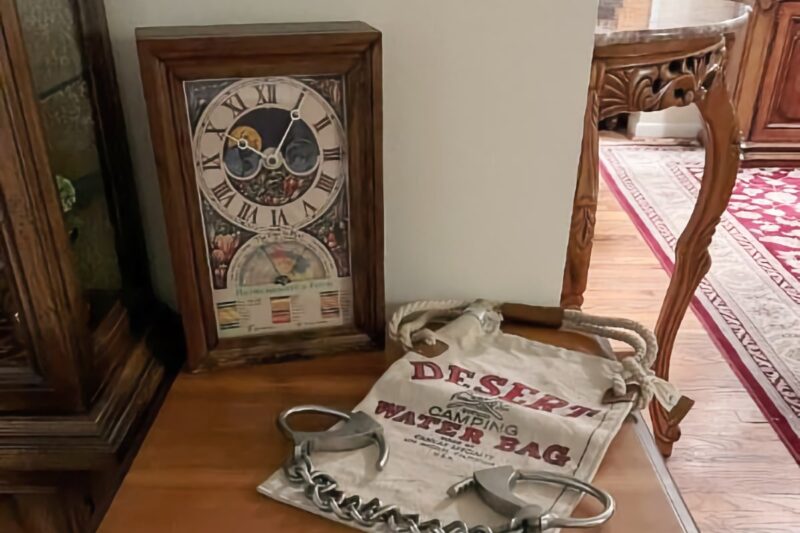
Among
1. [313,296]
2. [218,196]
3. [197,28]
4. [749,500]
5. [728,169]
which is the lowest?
[749,500]

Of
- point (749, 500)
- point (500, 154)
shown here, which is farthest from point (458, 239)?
point (749, 500)

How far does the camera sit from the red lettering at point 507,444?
64 centimetres

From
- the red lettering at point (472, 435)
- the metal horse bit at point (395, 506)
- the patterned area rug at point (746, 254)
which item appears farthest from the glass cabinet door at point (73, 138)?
the patterned area rug at point (746, 254)

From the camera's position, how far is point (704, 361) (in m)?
1.86

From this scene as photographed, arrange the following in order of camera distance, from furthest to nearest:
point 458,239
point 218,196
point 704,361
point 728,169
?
point 704,361
point 728,169
point 458,239
point 218,196

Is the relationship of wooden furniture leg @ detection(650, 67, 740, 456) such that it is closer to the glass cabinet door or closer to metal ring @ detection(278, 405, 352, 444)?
metal ring @ detection(278, 405, 352, 444)

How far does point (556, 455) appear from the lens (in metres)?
0.63

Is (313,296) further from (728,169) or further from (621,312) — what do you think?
(621,312)

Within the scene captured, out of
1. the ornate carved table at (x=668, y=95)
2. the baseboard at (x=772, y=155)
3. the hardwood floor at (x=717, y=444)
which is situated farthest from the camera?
the baseboard at (x=772, y=155)

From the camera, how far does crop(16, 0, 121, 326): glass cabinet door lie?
1.96 ft

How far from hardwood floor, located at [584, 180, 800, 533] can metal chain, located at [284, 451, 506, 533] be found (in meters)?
1.04

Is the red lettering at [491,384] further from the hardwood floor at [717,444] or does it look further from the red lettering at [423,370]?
the hardwood floor at [717,444]

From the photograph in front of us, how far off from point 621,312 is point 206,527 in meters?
1.66

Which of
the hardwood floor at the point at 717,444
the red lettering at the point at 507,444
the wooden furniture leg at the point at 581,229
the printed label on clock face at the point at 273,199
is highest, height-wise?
the printed label on clock face at the point at 273,199
